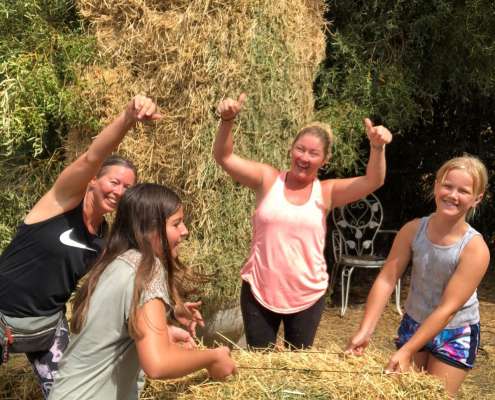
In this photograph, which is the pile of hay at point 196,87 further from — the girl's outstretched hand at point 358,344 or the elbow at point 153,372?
the elbow at point 153,372

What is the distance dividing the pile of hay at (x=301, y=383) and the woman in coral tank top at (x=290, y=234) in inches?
27.4

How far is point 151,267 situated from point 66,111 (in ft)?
8.67

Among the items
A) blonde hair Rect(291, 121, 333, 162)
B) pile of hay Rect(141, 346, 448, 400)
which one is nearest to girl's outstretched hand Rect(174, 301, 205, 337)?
pile of hay Rect(141, 346, 448, 400)

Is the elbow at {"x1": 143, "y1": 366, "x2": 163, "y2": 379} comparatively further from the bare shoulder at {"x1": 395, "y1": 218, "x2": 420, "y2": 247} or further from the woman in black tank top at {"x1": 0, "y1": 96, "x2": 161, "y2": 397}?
the bare shoulder at {"x1": 395, "y1": 218, "x2": 420, "y2": 247}

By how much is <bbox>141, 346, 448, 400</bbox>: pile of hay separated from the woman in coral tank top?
0.70 m

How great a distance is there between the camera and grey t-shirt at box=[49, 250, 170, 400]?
206 centimetres

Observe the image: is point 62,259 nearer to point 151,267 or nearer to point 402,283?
point 151,267

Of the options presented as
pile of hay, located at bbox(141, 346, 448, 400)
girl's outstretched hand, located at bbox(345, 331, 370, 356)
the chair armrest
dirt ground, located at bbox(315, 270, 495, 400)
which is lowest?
dirt ground, located at bbox(315, 270, 495, 400)

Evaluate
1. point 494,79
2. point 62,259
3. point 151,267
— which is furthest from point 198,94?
point 494,79

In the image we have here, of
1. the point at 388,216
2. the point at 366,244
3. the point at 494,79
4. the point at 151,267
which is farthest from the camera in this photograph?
the point at 388,216

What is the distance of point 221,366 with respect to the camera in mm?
2283

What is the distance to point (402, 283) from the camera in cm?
770

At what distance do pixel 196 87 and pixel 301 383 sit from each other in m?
2.47

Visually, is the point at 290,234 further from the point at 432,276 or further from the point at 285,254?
the point at 432,276
